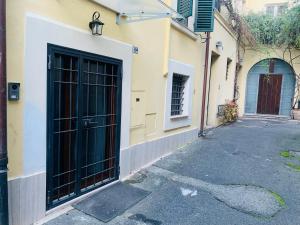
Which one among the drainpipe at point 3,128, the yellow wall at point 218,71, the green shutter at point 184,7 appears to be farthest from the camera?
the yellow wall at point 218,71

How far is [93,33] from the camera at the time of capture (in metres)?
3.88

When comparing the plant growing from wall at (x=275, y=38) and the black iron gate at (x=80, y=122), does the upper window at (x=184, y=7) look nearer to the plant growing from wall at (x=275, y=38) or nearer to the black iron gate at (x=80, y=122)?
the black iron gate at (x=80, y=122)

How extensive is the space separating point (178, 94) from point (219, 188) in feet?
10.3

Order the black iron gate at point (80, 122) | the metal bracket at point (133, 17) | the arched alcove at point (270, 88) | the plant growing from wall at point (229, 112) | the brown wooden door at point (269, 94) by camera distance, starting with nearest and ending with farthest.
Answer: the black iron gate at point (80, 122)
the metal bracket at point (133, 17)
the plant growing from wall at point (229, 112)
the arched alcove at point (270, 88)
the brown wooden door at point (269, 94)

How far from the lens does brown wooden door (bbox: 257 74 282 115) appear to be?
14727 mm

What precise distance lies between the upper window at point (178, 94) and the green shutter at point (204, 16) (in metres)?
1.49

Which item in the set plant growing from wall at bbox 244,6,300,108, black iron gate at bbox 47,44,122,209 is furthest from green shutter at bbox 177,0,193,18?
plant growing from wall at bbox 244,6,300,108

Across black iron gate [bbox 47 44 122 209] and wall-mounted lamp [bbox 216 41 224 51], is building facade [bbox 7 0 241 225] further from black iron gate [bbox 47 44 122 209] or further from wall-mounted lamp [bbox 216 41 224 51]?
wall-mounted lamp [bbox 216 41 224 51]

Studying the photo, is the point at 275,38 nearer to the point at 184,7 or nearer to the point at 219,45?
the point at 219,45

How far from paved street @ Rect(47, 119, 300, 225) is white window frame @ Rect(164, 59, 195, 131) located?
722 millimetres

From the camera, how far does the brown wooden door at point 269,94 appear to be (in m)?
14.7

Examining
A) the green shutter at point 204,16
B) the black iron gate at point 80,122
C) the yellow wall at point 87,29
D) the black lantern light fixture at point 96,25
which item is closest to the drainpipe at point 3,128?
the yellow wall at point 87,29

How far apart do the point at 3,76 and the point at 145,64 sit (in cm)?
301

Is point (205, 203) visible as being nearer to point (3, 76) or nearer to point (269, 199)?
point (269, 199)
